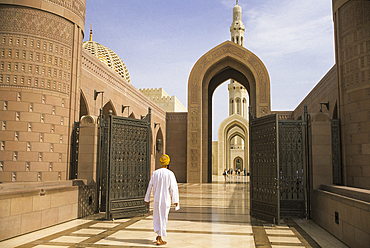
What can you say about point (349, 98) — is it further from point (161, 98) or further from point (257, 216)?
point (161, 98)

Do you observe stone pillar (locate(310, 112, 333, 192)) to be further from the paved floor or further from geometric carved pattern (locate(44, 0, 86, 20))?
geometric carved pattern (locate(44, 0, 86, 20))

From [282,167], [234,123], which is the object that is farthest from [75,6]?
[234,123]

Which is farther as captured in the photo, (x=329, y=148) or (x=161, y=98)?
(x=161, y=98)

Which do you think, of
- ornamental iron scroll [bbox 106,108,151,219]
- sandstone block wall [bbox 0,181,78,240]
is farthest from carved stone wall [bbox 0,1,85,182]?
ornamental iron scroll [bbox 106,108,151,219]

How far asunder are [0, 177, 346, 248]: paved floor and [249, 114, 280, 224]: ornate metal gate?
0.28 m

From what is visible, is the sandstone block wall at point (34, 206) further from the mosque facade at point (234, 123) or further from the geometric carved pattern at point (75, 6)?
the mosque facade at point (234, 123)

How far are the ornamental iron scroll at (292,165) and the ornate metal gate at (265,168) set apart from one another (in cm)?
36

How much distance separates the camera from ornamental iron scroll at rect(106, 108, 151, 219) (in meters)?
5.98

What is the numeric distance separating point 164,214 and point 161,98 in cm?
2148

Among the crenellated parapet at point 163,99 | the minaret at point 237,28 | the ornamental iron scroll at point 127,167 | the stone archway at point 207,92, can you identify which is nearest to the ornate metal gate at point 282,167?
the ornamental iron scroll at point 127,167

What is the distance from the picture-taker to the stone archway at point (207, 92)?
53.1 ft

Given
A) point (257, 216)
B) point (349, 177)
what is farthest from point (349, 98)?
point (257, 216)

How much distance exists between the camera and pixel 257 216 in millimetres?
6090

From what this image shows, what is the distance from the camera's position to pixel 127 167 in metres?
6.34
